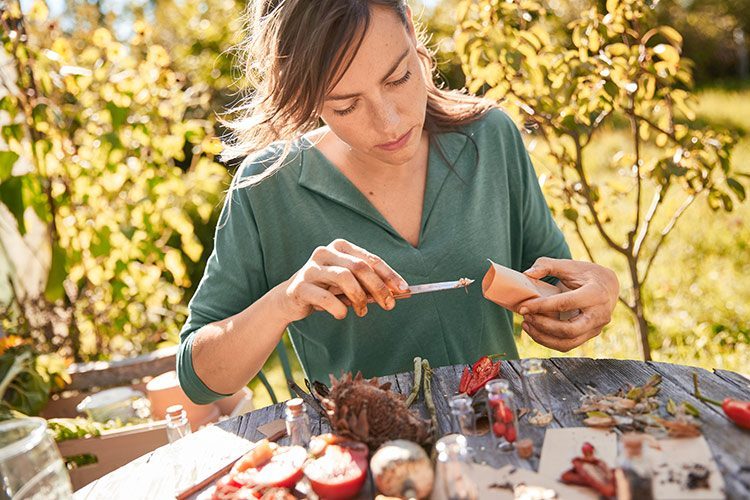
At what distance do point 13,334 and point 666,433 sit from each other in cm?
336

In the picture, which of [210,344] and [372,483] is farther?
[210,344]

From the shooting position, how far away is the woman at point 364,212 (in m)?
1.88

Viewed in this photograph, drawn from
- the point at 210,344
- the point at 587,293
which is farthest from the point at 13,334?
the point at 587,293

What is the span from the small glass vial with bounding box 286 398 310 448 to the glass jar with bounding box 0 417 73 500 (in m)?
0.47

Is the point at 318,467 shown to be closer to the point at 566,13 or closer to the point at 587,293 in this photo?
the point at 587,293

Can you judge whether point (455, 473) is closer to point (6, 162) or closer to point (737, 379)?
point (737, 379)

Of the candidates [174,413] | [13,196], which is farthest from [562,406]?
[13,196]

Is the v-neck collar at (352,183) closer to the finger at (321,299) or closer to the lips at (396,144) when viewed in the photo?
the lips at (396,144)

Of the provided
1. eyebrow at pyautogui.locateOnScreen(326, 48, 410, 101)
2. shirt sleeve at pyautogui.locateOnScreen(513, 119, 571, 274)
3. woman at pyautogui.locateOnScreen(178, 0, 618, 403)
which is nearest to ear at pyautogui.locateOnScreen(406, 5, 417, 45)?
woman at pyautogui.locateOnScreen(178, 0, 618, 403)

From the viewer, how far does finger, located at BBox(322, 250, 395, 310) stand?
1.67 meters

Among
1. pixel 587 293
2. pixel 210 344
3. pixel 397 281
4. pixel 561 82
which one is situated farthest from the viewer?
pixel 561 82

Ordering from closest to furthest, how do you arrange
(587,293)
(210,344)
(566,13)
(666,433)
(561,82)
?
1. (666,433)
2. (587,293)
3. (210,344)
4. (561,82)
5. (566,13)

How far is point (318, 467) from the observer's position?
4.62 ft

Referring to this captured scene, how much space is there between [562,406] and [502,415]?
0.18m
